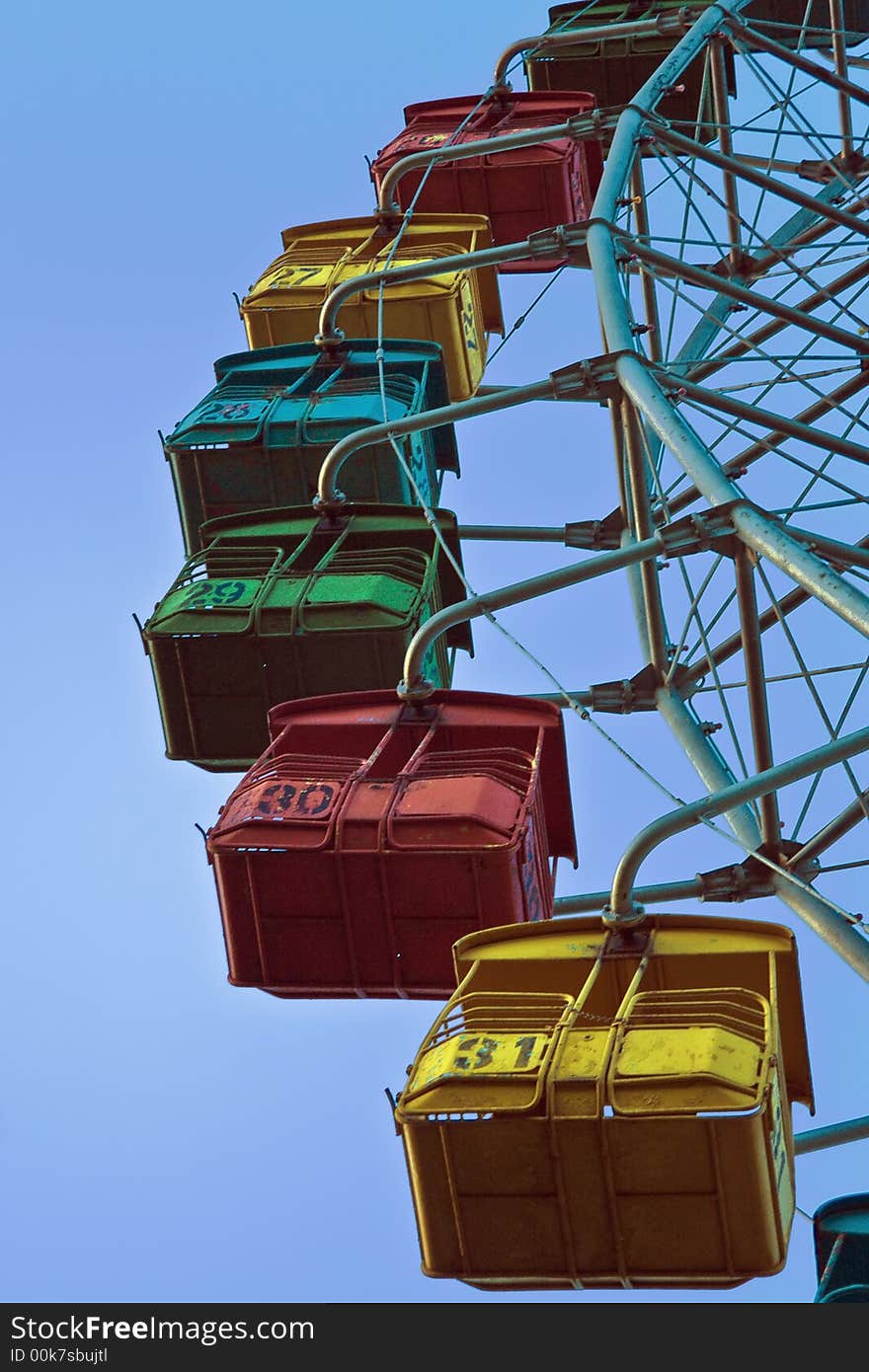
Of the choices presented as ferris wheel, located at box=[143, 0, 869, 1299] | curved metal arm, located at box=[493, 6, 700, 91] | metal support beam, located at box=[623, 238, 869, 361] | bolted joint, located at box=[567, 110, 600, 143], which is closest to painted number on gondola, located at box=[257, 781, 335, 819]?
ferris wheel, located at box=[143, 0, 869, 1299]

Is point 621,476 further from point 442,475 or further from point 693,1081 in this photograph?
point 693,1081

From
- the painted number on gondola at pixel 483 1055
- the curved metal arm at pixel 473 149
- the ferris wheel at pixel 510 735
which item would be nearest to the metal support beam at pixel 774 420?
the ferris wheel at pixel 510 735

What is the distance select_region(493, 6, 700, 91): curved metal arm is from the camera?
4509 centimetres

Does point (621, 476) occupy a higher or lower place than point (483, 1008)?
higher

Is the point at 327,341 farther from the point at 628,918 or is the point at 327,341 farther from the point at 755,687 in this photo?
the point at 628,918

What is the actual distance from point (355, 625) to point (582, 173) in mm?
21327

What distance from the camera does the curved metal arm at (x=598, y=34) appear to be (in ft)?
148

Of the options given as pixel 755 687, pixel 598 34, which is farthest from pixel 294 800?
pixel 598 34

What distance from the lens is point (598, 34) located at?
161ft

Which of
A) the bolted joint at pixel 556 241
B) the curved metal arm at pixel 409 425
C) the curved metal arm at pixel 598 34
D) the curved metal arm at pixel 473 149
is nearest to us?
the curved metal arm at pixel 409 425

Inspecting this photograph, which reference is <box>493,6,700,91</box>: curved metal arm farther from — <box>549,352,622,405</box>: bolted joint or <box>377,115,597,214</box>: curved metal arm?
<box>549,352,622,405</box>: bolted joint

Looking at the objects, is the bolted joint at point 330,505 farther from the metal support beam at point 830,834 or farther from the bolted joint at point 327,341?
the metal support beam at point 830,834

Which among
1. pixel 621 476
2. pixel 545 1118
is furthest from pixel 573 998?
pixel 621 476

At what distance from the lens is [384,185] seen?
41.0m
